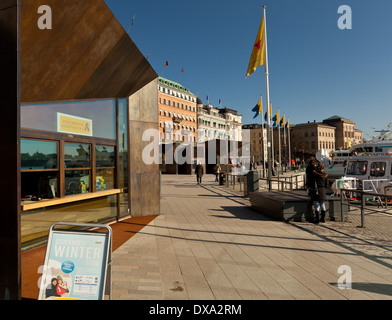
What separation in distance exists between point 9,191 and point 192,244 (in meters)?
4.26

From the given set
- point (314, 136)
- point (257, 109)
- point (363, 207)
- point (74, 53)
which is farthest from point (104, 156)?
point (314, 136)

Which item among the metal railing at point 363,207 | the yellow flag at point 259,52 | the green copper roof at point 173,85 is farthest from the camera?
the green copper roof at point 173,85

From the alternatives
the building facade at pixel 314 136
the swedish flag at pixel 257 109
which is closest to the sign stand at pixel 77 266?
the swedish flag at pixel 257 109

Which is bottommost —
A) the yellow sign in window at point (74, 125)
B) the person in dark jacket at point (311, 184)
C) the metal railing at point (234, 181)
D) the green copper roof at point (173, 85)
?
the metal railing at point (234, 181)

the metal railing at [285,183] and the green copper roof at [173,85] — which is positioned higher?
the green copper roof at [173,85]

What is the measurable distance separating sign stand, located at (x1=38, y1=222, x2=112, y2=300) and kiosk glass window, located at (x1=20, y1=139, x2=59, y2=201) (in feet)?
12.0

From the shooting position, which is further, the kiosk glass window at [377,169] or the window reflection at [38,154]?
the kiosk glass window at [377,169]

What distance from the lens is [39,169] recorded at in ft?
21.0

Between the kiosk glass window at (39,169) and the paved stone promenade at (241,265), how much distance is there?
2.29 m

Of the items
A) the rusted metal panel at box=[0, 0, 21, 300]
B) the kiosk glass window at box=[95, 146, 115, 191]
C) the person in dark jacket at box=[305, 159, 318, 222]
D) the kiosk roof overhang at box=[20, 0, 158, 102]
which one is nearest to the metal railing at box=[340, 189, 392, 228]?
the person in dark jacket at box=[305, 159, 318, 222]

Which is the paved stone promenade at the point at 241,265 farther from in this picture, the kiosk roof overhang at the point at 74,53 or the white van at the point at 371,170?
the white van at the point at 371,170

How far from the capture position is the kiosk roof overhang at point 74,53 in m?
4.36

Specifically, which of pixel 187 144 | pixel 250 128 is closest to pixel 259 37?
pixel 187 144
